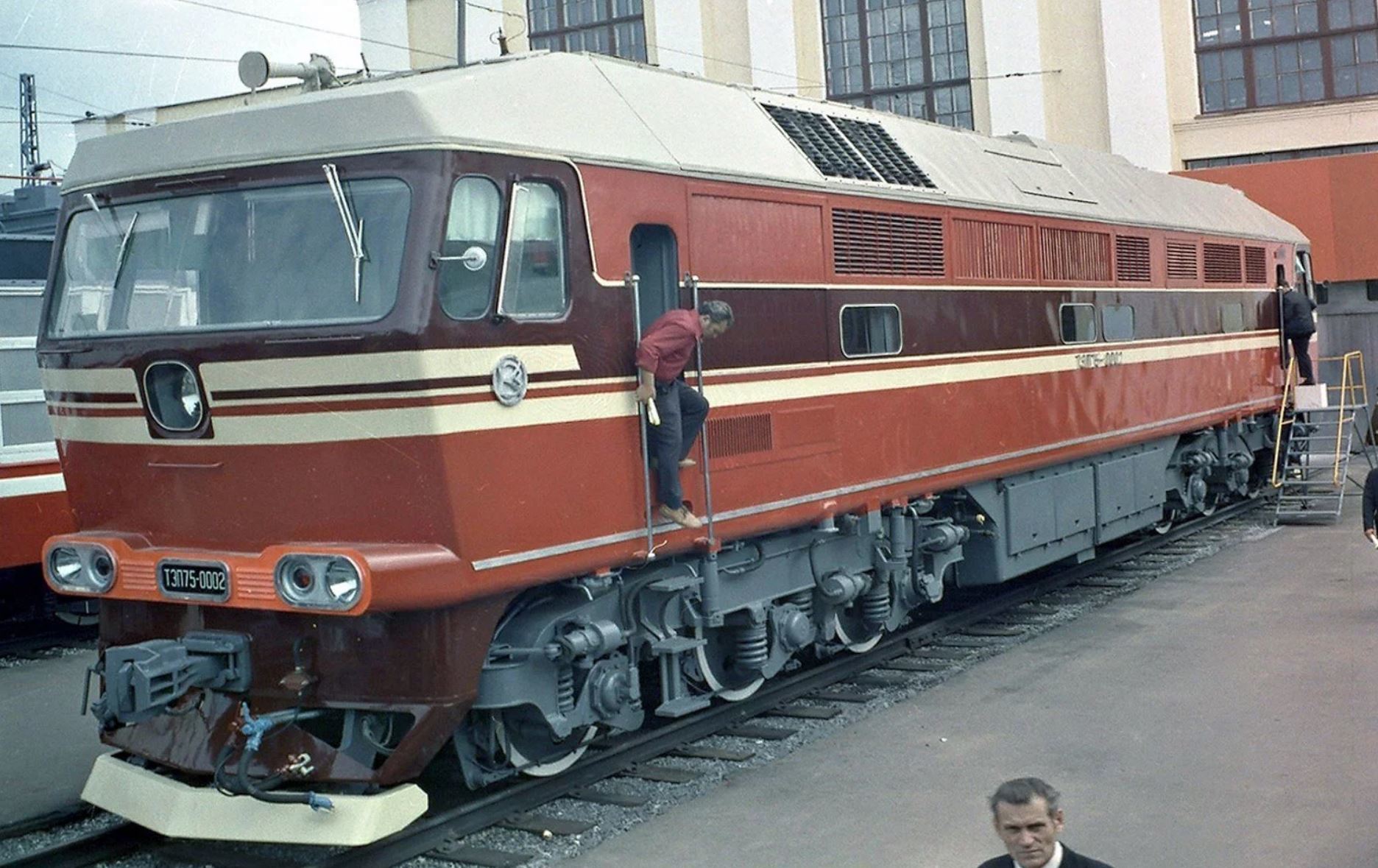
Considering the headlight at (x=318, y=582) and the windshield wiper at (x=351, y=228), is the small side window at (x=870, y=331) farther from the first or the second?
the headlight at (x=318, y=582)

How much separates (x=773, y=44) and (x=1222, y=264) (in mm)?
15768

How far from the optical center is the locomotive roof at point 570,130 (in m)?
7.09

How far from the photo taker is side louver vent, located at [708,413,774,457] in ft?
28.2

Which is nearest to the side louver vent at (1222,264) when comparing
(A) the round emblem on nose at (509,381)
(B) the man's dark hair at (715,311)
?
(B) the man's dark hair at (715,311)

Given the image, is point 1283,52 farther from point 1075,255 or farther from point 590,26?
point 1075,255

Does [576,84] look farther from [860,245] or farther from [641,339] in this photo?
[860,245]

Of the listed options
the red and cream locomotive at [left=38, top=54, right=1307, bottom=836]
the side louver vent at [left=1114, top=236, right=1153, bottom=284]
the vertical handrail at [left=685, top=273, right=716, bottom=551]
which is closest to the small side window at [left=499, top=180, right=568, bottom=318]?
the red and cream locomotive at [left=38, top=54, right=1307, bottom=836]

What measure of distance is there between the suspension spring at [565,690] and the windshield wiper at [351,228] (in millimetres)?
2178

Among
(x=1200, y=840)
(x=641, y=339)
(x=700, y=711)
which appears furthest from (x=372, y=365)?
(x=1200, y=840)

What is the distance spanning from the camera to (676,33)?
3212 cm

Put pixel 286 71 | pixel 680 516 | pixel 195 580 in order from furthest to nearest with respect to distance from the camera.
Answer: pixel 286 71, pixel 680 516, pixel 195 580

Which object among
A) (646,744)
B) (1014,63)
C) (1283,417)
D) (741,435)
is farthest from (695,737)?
(1014,63)

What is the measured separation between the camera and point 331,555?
22.1 feet

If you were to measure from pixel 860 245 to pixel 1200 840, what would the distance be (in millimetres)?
4506
